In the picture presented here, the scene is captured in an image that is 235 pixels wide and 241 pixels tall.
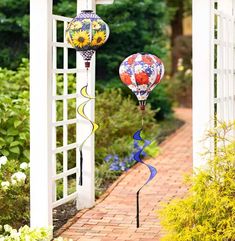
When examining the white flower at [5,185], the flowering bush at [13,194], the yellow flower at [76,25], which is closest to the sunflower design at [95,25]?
the yellow flower at [76,25]

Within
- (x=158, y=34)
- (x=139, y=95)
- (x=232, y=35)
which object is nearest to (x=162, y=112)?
(x=158, y=34)

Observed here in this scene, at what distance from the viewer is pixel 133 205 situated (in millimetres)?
7371

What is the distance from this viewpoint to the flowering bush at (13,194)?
6262 mm

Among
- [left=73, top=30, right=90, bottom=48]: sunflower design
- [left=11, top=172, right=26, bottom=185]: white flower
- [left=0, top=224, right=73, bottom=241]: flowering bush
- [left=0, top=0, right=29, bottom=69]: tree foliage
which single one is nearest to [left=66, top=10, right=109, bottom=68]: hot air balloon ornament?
[left=73, top=30, right=90, bottom=48]: sunflower design

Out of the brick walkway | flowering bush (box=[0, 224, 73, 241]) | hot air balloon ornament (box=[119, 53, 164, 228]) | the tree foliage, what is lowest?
the brick walkway

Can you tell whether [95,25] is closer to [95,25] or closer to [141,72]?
[95,25]

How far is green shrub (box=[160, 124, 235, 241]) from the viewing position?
16.8 feet

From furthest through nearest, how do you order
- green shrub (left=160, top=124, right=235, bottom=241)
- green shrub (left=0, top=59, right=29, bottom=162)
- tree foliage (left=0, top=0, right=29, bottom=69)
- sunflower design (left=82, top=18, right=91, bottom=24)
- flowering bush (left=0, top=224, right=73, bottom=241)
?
tree foliage (left=0, top=0, right=29, bottom=69) < green shrub (left=0, top=59, right=29, bottom=162) < sunflower design (left=82, top=18, right=91, bottom=24) < flowering bush (left=0, top=224, right=73, bottom=241) < green shrub (left=160, top=124, right=235, bottom=241)

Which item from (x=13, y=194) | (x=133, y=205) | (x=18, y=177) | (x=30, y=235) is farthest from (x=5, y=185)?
(x=133, y=205)

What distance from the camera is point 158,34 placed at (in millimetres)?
14625

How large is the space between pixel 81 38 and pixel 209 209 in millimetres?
1765

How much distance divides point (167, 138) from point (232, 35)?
5409 millimetres

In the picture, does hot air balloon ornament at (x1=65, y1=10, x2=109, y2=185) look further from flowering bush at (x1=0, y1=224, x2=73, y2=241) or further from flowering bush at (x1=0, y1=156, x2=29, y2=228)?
flowering bush at (x1=0, y1=224, x2=73, y2=241)

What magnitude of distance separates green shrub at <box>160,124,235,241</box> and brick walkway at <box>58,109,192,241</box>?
726 mm
